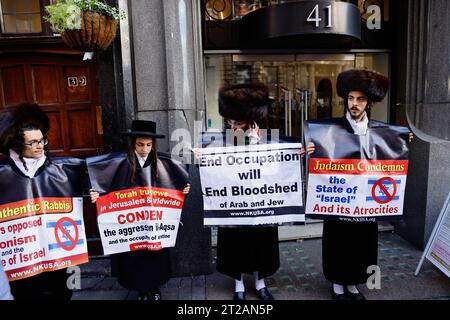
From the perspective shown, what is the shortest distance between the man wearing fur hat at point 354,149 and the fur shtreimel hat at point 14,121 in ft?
8.30

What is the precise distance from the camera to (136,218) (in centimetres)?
326

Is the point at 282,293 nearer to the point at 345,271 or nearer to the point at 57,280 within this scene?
the point at 345,271

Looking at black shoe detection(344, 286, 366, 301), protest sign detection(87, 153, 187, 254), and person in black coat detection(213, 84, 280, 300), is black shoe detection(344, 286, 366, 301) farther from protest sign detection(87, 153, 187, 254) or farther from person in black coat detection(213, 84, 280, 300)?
protest sign detection(87, 153, 187, 254)

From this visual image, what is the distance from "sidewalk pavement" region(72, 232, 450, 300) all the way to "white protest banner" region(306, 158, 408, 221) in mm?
1002

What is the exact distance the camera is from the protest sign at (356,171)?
11.3 ft

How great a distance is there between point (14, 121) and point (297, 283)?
11.2 ft

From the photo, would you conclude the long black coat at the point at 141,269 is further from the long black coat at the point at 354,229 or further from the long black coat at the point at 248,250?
the long black coat at the point at 354,229

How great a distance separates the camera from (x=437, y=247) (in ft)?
13.2

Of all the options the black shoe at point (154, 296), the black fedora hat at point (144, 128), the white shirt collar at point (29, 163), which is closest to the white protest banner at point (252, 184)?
the black fedora hat at point (144, 128)

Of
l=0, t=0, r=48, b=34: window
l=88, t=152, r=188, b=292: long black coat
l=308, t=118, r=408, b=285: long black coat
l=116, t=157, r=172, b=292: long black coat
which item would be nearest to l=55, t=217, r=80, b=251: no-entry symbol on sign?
l=88, t=152, r=188, b=292: long black coat

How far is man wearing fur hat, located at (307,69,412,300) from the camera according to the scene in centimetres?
338

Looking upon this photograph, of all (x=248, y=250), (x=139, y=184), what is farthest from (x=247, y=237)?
(x=139, y=184)

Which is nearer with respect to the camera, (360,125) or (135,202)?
(135,202)

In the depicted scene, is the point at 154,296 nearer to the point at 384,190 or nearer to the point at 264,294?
the point at 264,294
